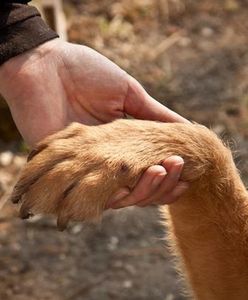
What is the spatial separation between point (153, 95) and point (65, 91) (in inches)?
94.7

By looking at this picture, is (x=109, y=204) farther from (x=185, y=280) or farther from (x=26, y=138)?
(x=185, y=280)

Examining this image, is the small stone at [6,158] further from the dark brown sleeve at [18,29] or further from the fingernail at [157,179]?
the fingernail at [157,179]

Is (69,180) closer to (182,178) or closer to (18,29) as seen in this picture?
(182,178)

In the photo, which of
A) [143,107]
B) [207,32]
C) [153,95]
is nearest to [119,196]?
[143,107]

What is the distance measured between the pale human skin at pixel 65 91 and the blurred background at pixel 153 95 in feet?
4.23

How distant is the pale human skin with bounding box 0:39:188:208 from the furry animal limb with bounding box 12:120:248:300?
0.21 m

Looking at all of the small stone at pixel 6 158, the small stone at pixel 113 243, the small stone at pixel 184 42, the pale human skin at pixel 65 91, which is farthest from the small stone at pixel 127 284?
the small stone at pixel 184 42

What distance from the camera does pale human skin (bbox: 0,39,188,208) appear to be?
9.32 ft

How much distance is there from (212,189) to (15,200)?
0.70 meters

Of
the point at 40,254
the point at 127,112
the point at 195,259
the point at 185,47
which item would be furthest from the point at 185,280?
the point at 185,47

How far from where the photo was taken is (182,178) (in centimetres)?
267

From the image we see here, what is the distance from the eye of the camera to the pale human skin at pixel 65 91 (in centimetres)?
284

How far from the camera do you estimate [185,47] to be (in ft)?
19.3

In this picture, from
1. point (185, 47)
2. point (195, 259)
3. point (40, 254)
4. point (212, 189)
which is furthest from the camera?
point (185, 47)
